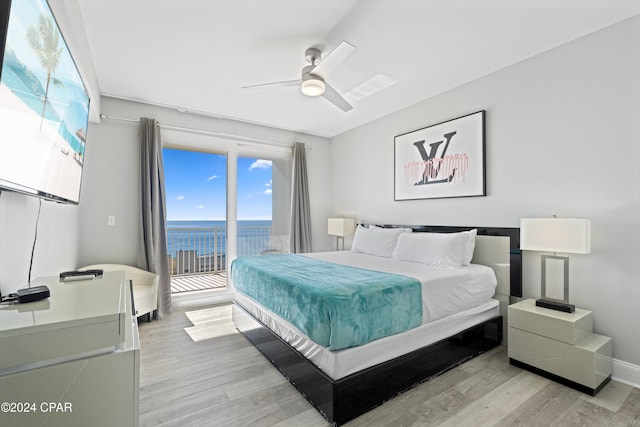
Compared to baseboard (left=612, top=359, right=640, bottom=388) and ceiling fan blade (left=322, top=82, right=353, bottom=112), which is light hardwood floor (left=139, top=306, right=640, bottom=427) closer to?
baseboard (left=612, top=359, right=640, bottom=388)

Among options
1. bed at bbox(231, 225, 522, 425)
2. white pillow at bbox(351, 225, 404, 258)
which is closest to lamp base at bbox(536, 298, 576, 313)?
bed at bbox(231, 225, 522, 425)

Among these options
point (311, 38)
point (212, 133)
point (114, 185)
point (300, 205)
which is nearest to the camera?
point (311, 38)

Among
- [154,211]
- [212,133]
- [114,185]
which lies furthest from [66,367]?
[212,133]

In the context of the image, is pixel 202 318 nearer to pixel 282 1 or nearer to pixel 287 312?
pixel 287 312

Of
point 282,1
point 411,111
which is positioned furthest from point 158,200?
point 411,111

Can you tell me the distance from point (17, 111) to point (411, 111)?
Answer: 3899 mm

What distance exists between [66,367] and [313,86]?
2.42 meters

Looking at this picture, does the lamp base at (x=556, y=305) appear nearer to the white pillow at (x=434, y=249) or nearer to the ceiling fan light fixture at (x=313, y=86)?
the white pillow at (x=434, y=249)

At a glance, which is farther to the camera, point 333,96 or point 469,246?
point 469,246

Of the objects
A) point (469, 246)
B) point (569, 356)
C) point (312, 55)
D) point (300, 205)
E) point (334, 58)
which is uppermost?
point (312, 55)

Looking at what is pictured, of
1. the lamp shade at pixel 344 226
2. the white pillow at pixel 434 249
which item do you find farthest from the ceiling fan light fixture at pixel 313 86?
the lamp shade at pixel 344 226

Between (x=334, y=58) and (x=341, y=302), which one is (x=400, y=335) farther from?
(x=334, y=58)

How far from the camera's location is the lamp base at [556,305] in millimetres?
2330

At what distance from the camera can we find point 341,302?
1.86 metres
